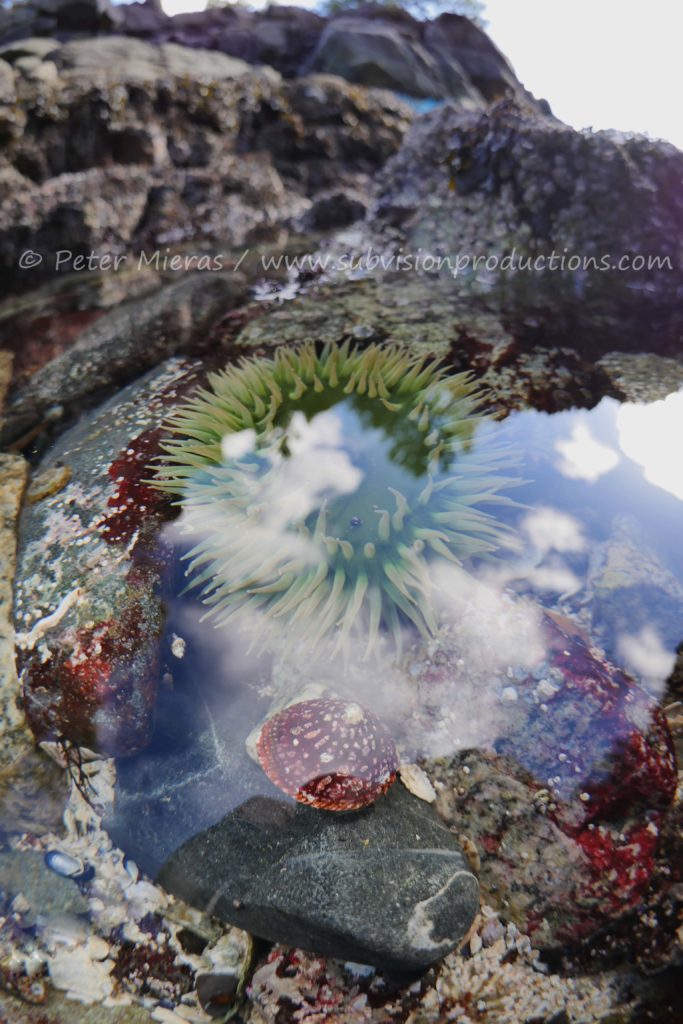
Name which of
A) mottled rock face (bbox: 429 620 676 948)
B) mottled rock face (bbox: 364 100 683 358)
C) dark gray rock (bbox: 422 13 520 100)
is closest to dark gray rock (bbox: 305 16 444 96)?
dark gray rock (bbox: 422 13 520 100)

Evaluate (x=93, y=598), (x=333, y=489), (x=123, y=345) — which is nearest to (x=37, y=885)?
(x=93, y=598)

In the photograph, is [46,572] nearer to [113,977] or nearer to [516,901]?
[113,977]

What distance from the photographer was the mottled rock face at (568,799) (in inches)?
66.6

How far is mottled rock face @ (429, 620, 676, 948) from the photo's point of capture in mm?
1690

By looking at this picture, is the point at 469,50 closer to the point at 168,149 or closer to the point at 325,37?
the point at 325,37

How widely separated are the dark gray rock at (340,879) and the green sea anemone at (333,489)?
49 centimetres

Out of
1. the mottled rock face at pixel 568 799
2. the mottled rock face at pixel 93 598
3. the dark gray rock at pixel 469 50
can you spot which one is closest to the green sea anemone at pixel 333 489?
the mottled rock face at pixel 93 598

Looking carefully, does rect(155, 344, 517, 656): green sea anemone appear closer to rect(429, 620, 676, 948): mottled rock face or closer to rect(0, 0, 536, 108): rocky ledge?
rect(429, 620, 676, 948): mottled rock face

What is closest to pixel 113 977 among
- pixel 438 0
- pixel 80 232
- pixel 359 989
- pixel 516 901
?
pixel 359 989

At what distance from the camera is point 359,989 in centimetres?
166

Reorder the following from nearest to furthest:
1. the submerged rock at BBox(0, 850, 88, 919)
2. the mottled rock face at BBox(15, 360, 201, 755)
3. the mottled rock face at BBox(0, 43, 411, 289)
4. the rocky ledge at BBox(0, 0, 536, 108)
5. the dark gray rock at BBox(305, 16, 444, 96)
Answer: the submerged rock at BBox(0, 850, 88, 919) → the mottled rock face at BBox(15, 360, 201, 755) → the mottled rock face at BBox(0, 43, 411, 289) → the rocky ledge at BBox(0, 0, 536, 108) → the dark gray rock at BBox(305, 16, 444, 96)

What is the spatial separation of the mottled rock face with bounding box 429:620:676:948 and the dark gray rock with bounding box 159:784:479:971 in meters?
0.12

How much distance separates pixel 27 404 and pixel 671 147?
390 cm

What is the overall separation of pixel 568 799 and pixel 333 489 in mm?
1157
